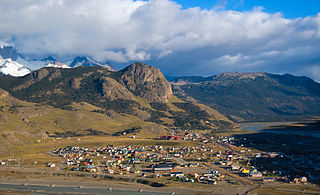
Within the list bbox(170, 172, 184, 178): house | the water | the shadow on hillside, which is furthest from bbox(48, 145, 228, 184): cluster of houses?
the shadow on hillside

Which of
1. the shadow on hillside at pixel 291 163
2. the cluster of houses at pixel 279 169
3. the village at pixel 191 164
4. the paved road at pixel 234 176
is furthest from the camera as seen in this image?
the shadow on hillside at pixel 291 163

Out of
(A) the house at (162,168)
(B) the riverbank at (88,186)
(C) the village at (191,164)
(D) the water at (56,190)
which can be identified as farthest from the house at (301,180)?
(D) the water at (56,190)

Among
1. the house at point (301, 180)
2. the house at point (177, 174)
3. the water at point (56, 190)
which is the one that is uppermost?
the house at point (177, 174)

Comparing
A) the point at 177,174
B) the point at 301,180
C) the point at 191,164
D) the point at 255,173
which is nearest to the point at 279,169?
the point at 255,173

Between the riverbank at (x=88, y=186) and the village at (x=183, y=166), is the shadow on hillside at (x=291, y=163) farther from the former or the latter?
the riverbank at (x=88, y=186)

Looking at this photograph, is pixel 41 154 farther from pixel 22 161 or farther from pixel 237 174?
pixel 237 174

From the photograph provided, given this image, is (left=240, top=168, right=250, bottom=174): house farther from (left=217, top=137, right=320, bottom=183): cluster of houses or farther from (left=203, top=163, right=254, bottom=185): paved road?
(left=203, top=163, right=254, bottom=185): paved road

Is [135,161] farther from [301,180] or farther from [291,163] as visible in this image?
[301,180]

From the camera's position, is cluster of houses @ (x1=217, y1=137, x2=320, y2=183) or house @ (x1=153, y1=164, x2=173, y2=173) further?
house @ (x1=153, y1=164, x2=173, y2=173)

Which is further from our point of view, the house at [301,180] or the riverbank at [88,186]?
the house at [301,180]

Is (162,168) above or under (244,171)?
above

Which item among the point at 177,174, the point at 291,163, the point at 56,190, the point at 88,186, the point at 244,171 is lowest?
the point at 56,190
